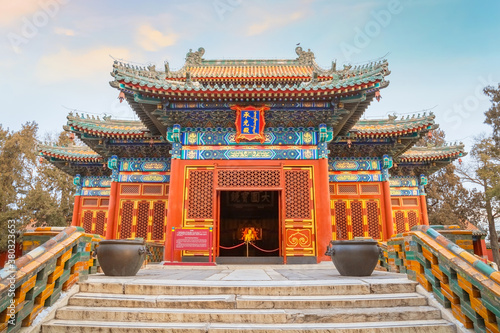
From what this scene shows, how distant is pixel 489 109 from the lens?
21125mm

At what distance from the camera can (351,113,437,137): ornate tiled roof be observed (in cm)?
1218

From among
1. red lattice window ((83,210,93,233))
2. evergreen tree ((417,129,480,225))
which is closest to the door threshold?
red lattice window ((83,210,93,233))

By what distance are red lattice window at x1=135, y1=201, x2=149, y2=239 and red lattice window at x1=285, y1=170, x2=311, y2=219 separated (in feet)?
20.2

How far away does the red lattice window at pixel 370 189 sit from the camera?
13.2 m

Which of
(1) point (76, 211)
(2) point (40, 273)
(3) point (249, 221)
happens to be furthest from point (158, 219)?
(2) point (40, 273)

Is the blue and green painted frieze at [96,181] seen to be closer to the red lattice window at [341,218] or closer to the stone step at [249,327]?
the red lattice window at [341,218]

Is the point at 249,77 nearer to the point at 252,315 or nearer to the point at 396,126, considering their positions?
the point at 396,126

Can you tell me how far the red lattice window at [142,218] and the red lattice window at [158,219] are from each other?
30 centimetres

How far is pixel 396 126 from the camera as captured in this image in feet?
42.7

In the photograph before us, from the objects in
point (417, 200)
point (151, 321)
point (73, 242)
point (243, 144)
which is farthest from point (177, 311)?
point (417, 200)

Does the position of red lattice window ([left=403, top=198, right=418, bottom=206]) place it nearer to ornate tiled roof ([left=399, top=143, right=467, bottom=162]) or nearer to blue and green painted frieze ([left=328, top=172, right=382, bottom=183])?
ornate tiled roof ([left=399, top=143, right=467, bottom=162])

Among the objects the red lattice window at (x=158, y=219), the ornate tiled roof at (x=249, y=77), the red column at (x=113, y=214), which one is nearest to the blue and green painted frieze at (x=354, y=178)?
the ornate tiled roof at (x=249, y=77)

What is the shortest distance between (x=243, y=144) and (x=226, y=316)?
768 centimetres

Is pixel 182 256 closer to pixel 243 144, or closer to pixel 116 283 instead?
pixel 243 144
